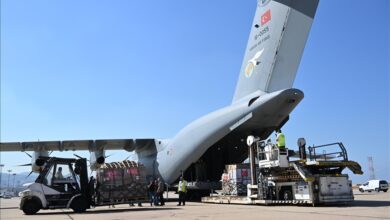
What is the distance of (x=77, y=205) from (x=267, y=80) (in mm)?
8501

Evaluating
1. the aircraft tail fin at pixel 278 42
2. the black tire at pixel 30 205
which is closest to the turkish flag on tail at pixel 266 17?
the aircraft tail fin at pixel 278 42

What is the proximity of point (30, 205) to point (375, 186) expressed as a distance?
35.0 metres

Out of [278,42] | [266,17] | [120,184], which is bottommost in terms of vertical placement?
[120,184]

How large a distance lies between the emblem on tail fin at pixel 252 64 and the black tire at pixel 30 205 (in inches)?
381

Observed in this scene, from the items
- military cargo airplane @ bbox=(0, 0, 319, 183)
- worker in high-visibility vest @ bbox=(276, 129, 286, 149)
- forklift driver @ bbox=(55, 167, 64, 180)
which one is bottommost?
forklift driver @ bbox=(55, 167, 64, 180)

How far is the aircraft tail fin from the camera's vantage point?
15477 mm

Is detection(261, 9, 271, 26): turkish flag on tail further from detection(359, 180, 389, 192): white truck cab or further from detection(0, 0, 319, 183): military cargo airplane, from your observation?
detection(359, 180, 389, 192): white truck cab

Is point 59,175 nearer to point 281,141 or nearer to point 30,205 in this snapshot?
→ point 30,205

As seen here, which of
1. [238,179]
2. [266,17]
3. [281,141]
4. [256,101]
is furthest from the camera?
[266,17]

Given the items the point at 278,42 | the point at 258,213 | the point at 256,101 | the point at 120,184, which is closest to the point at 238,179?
the point at 256,101

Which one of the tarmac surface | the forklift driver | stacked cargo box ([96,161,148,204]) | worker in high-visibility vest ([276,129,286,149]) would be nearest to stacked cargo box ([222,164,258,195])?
worker in high-visibility vest ([276,129,286,149])

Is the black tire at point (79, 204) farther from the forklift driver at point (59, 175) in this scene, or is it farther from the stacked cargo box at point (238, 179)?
the stacked cargo box at point (238, 179)

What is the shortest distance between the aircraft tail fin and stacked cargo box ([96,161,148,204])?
5819 millimetres

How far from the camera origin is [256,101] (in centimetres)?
1633
